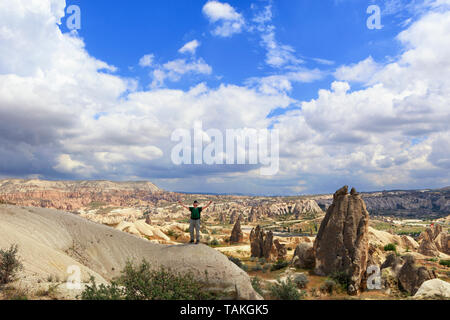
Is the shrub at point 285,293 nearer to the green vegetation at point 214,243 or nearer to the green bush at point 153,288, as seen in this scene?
the green bush at point 153,288

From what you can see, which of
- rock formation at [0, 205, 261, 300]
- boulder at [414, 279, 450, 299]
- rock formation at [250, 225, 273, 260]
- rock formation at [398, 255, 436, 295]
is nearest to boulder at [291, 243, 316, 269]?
rock formation at [398, 255, 436, 295]

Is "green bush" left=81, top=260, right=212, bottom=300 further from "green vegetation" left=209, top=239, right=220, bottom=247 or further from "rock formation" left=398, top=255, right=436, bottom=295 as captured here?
"green vegetation" left=209, top=239, right=220, bottom=247

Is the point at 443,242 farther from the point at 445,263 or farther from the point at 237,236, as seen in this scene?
the point at 237,236
